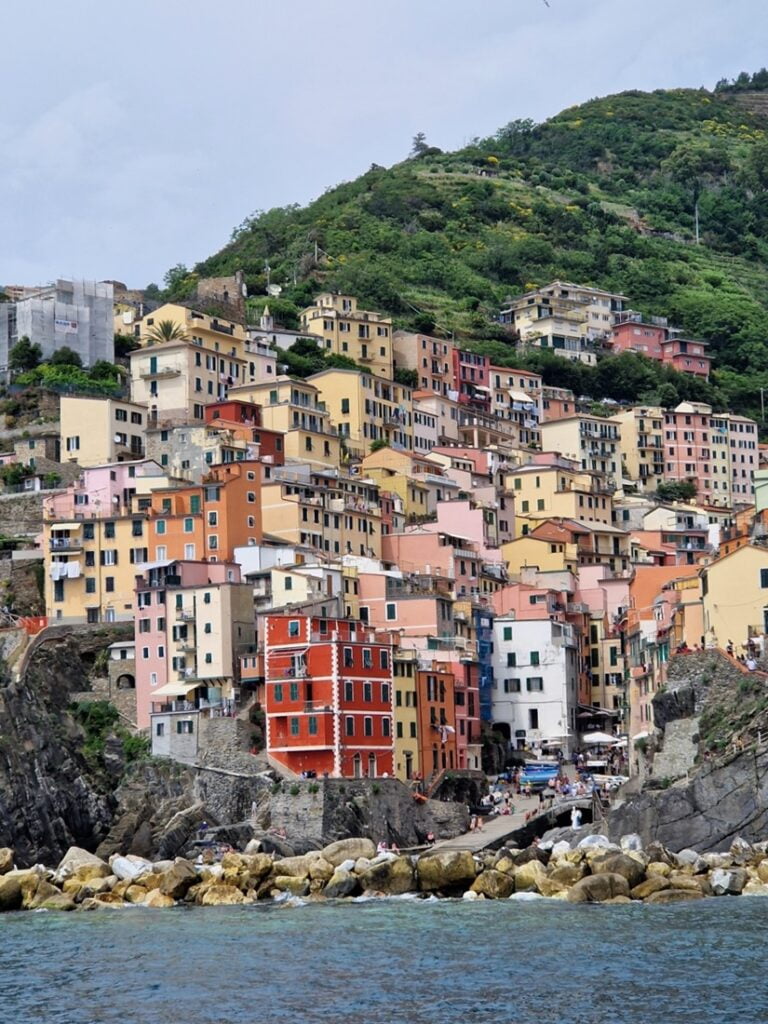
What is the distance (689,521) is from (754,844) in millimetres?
60894

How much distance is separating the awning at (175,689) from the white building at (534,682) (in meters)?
17.4

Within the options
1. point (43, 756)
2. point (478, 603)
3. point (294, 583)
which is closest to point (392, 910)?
point (43, 756)

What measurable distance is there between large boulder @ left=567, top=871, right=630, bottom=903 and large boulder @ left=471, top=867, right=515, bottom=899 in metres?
3.45

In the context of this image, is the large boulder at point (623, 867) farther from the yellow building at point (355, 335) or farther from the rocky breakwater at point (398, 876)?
the yellow building at point (355, 335)

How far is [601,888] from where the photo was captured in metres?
66.8

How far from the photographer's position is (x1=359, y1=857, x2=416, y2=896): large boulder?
7156cm

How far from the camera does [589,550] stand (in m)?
119

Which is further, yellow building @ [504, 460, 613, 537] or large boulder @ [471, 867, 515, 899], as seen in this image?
yellow building @ [504, 460, 613, 537]

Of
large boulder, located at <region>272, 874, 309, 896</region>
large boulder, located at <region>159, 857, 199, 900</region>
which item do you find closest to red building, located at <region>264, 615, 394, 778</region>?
large boulder, located at <region>272, 874, 309, 896</region>

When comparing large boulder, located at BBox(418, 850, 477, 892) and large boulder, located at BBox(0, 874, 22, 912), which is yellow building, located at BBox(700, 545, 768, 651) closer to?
large boulder, located at BBox(418, 850, 477, 892)

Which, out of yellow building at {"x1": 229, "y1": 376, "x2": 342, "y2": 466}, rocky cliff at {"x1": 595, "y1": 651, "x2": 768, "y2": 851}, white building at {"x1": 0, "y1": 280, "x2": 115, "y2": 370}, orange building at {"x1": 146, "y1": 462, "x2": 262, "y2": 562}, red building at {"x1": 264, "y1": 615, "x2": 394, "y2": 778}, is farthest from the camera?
white building at {"x1": 0, "y1": 280, "x2": 115, "y2": 370}

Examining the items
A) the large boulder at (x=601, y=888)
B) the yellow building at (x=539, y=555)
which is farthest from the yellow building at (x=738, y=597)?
the yellow building at (x=539, y=555)

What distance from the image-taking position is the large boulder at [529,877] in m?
70.3

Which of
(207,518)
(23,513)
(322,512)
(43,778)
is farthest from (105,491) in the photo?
(43,778)
